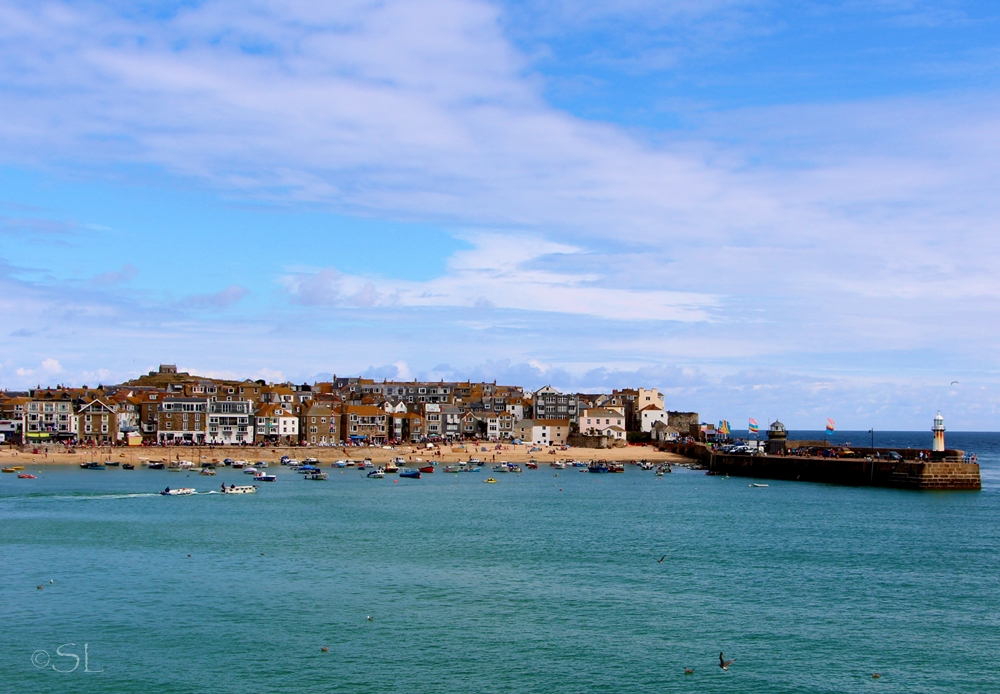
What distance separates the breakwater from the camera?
87938mm

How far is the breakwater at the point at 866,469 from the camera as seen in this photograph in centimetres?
8794

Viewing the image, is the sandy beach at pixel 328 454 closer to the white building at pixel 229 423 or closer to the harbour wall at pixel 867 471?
the white building at pixel 229 423

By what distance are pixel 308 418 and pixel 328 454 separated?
17.6 metres

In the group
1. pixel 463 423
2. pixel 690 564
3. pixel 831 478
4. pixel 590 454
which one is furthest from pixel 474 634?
pixel 463 423

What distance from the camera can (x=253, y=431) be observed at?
146000 millimetres

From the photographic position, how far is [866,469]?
3669 inches

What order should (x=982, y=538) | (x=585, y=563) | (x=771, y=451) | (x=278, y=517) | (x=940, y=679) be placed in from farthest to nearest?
(x=771, y=451) → (x=278, y=517) → (x=982, y=538) → (x=585, y=563) → (x=940, y=679)

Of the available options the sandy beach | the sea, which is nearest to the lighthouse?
the sea

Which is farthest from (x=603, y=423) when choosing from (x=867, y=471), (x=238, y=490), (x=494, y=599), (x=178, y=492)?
(x=494, y=599)

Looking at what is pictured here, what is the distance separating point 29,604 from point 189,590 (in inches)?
237

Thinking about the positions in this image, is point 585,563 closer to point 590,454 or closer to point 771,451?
point 771,451

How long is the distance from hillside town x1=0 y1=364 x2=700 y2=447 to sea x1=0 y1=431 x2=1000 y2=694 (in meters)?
71.5

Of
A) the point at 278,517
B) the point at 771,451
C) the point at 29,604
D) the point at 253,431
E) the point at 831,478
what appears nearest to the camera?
the point at 29,604

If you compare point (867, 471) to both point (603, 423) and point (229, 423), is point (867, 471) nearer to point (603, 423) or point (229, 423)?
point (603, 423)
